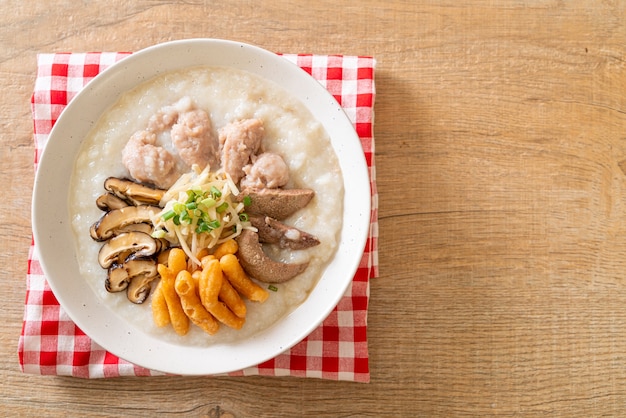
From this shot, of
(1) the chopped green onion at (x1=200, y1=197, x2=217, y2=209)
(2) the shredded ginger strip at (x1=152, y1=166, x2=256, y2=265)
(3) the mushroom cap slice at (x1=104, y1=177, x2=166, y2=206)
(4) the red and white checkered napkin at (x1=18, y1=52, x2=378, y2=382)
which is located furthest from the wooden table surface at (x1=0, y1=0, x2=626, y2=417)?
(1) the chopped green onion at (x1=200, y1=197, x2=217, y2=209)

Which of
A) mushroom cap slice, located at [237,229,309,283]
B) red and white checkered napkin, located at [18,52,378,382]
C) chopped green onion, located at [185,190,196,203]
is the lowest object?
red and white checkered napkin, located at [18,52,378,382]

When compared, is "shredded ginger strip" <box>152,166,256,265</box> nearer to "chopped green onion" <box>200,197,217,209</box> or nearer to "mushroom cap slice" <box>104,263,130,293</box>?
"chopped green onion" <box>200,197,217,209</box>

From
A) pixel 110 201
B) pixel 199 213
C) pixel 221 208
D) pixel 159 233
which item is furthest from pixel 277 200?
pixel 110 201

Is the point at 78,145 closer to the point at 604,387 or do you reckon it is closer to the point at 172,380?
the point at 172,380

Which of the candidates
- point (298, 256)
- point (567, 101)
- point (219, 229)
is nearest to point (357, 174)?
point (298, 256)

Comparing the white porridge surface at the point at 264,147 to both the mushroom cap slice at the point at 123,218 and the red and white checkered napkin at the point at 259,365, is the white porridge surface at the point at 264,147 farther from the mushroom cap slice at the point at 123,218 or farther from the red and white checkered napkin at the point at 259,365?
the red and white checkered napkin at the point at 259,365
